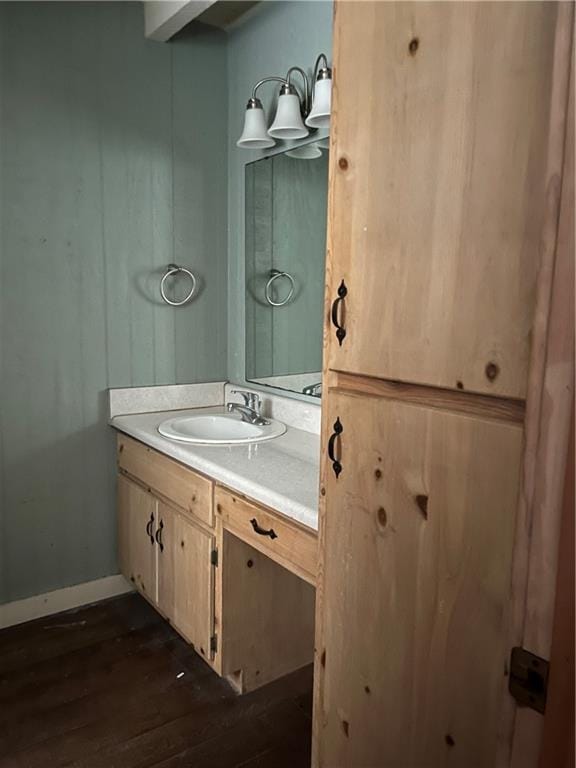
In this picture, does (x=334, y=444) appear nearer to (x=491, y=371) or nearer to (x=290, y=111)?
(x=491, y=371)

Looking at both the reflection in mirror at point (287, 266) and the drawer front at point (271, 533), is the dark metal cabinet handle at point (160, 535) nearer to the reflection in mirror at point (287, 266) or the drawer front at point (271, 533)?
the drawer front at point (271, 533)

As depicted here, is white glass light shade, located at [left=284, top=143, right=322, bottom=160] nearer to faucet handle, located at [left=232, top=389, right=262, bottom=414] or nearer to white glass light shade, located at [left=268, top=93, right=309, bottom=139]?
white glass light shade, located at [left=268, top=93, right=309, bottom=139]

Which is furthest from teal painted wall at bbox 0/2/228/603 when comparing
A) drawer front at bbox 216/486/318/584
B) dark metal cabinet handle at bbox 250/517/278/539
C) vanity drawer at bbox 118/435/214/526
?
dark metal cabinet handle at bbox 250/517/278/539

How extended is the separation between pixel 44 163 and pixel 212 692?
2.05 meters

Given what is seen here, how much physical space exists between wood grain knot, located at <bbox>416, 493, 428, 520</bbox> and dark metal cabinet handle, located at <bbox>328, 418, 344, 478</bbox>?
199 millimetres

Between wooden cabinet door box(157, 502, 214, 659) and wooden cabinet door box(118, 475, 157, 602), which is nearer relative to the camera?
wooden cabinet door box(157, 502, 214, 659)

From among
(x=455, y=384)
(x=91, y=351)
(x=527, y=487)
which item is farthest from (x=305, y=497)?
(x=91, y=351)

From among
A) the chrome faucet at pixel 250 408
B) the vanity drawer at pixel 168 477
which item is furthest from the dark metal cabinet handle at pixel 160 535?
the chrome faucet at pixel 250 408

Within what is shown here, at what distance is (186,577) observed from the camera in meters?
2.11

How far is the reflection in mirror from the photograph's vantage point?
227 centimetres

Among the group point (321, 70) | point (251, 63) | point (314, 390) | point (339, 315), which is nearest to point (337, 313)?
point (339, 315)

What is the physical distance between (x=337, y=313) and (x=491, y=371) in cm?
35

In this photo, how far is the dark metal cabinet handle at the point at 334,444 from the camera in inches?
45.0

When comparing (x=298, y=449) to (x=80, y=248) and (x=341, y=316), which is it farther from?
(x=80, y=248)
